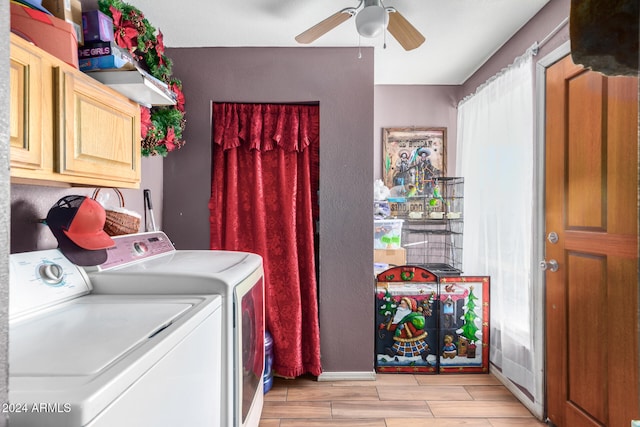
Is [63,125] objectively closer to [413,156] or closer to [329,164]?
[329,164]

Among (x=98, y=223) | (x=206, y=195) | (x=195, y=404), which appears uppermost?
(x=206, y=195)

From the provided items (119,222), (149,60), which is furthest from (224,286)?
(149,60)

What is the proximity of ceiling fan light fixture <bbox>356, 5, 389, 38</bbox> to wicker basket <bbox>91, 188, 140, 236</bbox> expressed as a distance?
1.52m

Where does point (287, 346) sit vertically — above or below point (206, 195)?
below

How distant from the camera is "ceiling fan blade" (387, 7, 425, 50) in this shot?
1.83 meters

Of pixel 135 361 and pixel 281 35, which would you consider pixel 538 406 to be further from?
pixel 281 35

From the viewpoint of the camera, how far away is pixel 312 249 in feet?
8.71

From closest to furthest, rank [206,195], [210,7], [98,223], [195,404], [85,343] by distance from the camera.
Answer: [85,343] → [195,404] → [98,223] → [210,7] → [206,195]

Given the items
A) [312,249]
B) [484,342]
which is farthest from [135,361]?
[484,342]

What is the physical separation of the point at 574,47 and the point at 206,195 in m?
2.51

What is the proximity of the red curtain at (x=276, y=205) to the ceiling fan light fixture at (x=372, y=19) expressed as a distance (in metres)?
0.96

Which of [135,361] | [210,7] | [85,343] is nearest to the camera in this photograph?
[135,361]

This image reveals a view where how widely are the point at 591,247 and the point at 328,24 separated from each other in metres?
1.77

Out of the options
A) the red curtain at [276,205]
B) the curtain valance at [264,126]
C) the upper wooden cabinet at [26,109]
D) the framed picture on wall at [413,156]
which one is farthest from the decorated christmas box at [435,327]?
the upper wooden cabinet at [26,109]
